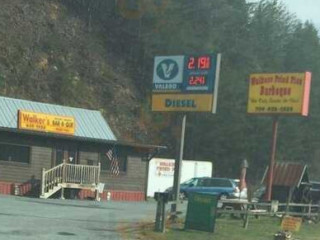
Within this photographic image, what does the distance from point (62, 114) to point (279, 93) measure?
11558 millimetres

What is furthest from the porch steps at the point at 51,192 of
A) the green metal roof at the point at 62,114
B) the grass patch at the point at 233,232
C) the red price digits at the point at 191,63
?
the red price digits at the point at 191,63

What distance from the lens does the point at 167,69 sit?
23.1 meters

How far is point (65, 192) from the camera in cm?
3425

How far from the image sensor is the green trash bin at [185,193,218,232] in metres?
19.2

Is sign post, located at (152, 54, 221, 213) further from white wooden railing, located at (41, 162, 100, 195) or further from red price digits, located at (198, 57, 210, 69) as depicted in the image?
white wooden railing, located at (41, 162, 100, 195)

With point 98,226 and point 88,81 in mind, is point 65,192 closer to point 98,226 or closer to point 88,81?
point 98,226

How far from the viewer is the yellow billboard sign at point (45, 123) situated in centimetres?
3259

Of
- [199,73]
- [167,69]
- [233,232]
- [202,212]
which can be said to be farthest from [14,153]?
[202,212]

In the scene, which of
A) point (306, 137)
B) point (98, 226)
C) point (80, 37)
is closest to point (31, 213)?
point (98, 226)

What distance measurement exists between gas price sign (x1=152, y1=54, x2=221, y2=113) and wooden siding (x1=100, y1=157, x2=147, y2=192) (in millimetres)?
14294

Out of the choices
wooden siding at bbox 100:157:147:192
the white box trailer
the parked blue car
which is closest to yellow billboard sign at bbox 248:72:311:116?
wooden siding at bbox 100:157:147:192

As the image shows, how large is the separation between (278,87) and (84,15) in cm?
5004

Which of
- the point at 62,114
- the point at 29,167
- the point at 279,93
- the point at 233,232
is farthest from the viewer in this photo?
the point at 62,114

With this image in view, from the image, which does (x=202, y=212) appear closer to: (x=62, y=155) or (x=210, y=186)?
(x=62, y=155)
